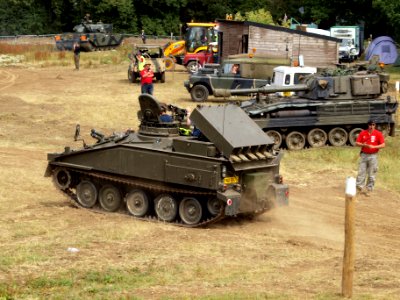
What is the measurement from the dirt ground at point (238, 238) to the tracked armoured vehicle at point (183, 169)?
442mm

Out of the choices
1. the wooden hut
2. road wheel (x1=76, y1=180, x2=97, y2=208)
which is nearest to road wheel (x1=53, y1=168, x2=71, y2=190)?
road wheel (x1=76, y1=180, x2=97, y2=208)

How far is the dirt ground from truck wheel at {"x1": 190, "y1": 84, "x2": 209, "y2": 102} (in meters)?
9.50

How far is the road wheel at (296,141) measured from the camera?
2533 centimetres

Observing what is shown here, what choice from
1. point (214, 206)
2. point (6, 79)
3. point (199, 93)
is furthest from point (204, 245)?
point (6, 79)

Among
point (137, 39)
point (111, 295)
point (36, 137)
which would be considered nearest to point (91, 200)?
point (111, 295)

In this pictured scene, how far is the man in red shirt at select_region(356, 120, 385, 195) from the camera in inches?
767

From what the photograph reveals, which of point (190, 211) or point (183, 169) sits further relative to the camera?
point (190, 211)

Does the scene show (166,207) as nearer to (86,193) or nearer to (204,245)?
(86,193)

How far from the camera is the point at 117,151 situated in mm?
16844

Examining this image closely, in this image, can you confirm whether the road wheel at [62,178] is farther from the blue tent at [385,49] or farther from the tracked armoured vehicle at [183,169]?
the blue tent at [385,49]

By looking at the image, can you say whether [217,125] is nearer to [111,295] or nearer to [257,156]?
[257,156]

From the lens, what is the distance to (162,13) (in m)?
69.4

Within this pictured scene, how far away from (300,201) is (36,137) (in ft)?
35.8

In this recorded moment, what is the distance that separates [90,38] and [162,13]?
48.6 feet
